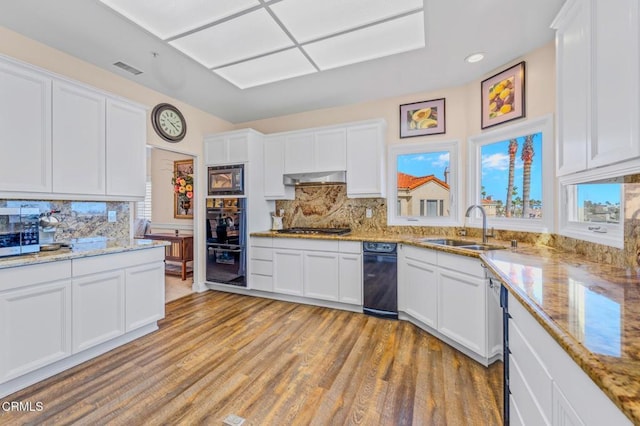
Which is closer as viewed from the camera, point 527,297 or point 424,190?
point 527,297

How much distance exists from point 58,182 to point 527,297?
326 centimetres

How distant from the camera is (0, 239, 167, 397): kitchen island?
5.96ft

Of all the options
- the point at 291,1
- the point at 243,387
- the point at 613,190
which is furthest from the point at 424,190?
the point at 243,387

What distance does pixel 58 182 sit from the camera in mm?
2260

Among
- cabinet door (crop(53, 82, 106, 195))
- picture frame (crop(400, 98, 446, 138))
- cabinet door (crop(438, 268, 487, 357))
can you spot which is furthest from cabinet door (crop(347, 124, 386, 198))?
cabinet door (crop(53, 82, 106, 195))

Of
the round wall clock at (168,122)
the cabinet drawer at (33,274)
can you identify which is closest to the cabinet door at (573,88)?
the cabinet drawer at (33,274)

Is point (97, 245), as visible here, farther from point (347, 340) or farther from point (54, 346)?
point (347, 340)

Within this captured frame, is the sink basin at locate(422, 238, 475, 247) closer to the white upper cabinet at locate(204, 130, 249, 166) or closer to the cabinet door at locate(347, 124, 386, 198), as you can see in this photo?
the cabinet door at locate(347, 124, 386, 198)

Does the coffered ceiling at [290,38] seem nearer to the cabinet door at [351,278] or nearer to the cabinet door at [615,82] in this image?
the cabinet door at [615,82]

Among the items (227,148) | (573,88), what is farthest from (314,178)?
(573,88)

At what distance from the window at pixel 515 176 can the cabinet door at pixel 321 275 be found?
170 centimetres

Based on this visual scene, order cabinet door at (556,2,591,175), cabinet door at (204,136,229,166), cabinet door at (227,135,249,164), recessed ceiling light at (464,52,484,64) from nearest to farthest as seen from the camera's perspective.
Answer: cabinet door at (556,2,591,175) < recessed ceiling light at (464,52,484,64) < cabinet door at (227,135,249,164) < cabinet door at (204,136,229,166)

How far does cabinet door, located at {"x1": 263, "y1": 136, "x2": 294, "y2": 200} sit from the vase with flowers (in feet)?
6.52

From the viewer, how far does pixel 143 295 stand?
103 inches
